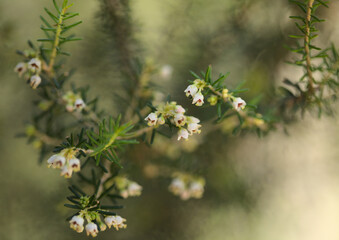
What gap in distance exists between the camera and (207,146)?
1.10 metres

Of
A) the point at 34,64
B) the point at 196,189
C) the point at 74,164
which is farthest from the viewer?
the point at 196,189

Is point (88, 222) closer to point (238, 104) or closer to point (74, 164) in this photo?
point (74, 164)

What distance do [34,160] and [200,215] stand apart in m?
0.74

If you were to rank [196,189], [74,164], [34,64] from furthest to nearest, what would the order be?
[196,189] → [34,64] → [74,164]

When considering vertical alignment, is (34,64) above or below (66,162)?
above

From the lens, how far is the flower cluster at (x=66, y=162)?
574 millimetres

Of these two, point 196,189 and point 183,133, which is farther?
point 196,189

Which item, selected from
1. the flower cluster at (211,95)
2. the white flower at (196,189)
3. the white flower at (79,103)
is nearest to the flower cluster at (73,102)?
the white flower at (79,103)

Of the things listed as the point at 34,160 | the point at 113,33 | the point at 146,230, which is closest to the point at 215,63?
the point at 113,33

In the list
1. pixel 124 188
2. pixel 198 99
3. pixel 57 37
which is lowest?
pixel 124 188

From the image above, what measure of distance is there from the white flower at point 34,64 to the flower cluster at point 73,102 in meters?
0.09

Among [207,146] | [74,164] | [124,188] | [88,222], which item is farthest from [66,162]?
[207,146]

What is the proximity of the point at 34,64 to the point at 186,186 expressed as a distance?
1.73 feet

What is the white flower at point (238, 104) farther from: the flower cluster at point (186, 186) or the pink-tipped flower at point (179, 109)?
the flower cluster at point (186, 186)
